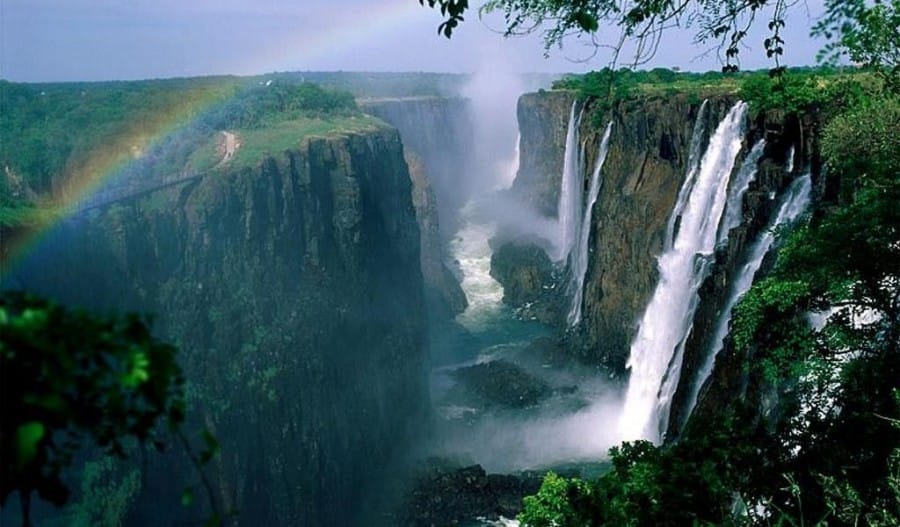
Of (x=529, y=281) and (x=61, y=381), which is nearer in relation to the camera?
(x=61, y=381)

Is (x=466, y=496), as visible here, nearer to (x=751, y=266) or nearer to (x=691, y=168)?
(x=751, y=266)

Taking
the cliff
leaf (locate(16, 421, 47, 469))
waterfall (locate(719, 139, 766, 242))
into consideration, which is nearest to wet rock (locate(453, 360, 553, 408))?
the cliff

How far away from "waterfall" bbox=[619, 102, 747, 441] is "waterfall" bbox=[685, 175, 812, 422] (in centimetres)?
319

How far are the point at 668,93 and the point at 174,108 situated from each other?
2242 centimetres

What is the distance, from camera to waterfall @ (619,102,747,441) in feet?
76.1

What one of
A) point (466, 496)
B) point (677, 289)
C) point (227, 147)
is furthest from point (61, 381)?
point (227, 147)

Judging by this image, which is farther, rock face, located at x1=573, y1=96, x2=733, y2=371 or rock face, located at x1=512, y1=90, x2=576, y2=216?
rock face, located at x1=512, y1=90, x2=576, y2=216

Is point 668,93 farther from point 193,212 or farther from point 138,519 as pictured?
point 138,519

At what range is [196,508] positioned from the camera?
21.0 metres

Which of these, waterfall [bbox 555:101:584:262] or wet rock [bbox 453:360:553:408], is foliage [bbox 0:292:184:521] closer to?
wet rock [bbox 453:360:553:408]

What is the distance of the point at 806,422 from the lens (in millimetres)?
10578

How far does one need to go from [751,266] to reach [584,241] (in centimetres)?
1800

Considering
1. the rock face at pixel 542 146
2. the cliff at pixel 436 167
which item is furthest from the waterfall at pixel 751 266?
the rock face at pixel 542 146

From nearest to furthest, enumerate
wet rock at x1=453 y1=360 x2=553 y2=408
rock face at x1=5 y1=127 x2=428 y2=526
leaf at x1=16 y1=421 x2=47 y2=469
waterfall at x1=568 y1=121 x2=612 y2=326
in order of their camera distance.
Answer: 1. leaf at x1=16 y1=421 x2=47 y2=469
2. rock face at x1=5 y1=127 x2=428 y2=526
3. wet rock at x1=453 y1=360 x2=553 y2=408
4. waterfall at x1=568 y1=121 x2=612 y2=326
